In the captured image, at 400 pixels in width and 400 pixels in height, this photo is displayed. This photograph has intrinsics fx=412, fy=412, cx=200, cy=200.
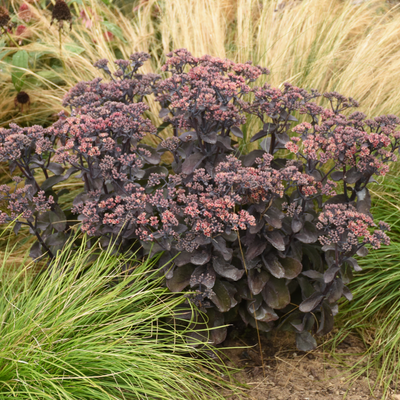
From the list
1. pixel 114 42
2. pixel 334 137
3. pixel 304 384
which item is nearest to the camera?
pixel 334 137

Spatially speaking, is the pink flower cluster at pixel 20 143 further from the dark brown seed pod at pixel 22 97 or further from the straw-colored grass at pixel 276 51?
the dark brown seed pod at pixel 22 97

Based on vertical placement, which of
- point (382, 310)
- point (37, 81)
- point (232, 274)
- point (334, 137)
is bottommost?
point (382, 310)

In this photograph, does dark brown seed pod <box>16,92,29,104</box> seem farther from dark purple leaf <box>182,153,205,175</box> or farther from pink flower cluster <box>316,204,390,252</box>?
pink flower cluster <box>316,204,390,252</box>

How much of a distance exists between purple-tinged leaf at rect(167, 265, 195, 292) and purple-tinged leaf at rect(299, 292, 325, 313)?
0.53 metres

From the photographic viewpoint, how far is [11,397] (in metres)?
1.50

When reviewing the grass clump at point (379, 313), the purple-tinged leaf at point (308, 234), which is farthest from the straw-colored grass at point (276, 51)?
the purple-tinged leaf at point (308, 234)

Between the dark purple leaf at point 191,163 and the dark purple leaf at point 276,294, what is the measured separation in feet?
2.12

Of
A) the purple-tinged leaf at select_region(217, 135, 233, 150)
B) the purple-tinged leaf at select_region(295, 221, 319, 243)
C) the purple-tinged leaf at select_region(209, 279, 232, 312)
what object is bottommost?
the purple-tinged leaf at select_region(209, 279, 232, 312)

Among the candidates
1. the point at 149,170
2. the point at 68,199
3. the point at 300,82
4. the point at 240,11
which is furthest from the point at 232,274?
the point at 240,11

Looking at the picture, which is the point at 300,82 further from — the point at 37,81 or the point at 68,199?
the point at 37,81

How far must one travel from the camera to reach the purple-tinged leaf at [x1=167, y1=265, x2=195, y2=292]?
1.88 meters

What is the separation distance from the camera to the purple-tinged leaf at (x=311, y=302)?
1833 mm

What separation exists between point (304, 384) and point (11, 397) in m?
1.34

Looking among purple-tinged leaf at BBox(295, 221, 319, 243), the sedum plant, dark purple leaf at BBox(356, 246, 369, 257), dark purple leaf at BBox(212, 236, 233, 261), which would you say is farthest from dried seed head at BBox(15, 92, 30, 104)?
dark purple leaf at BBox(356, 246, 369, 257)
